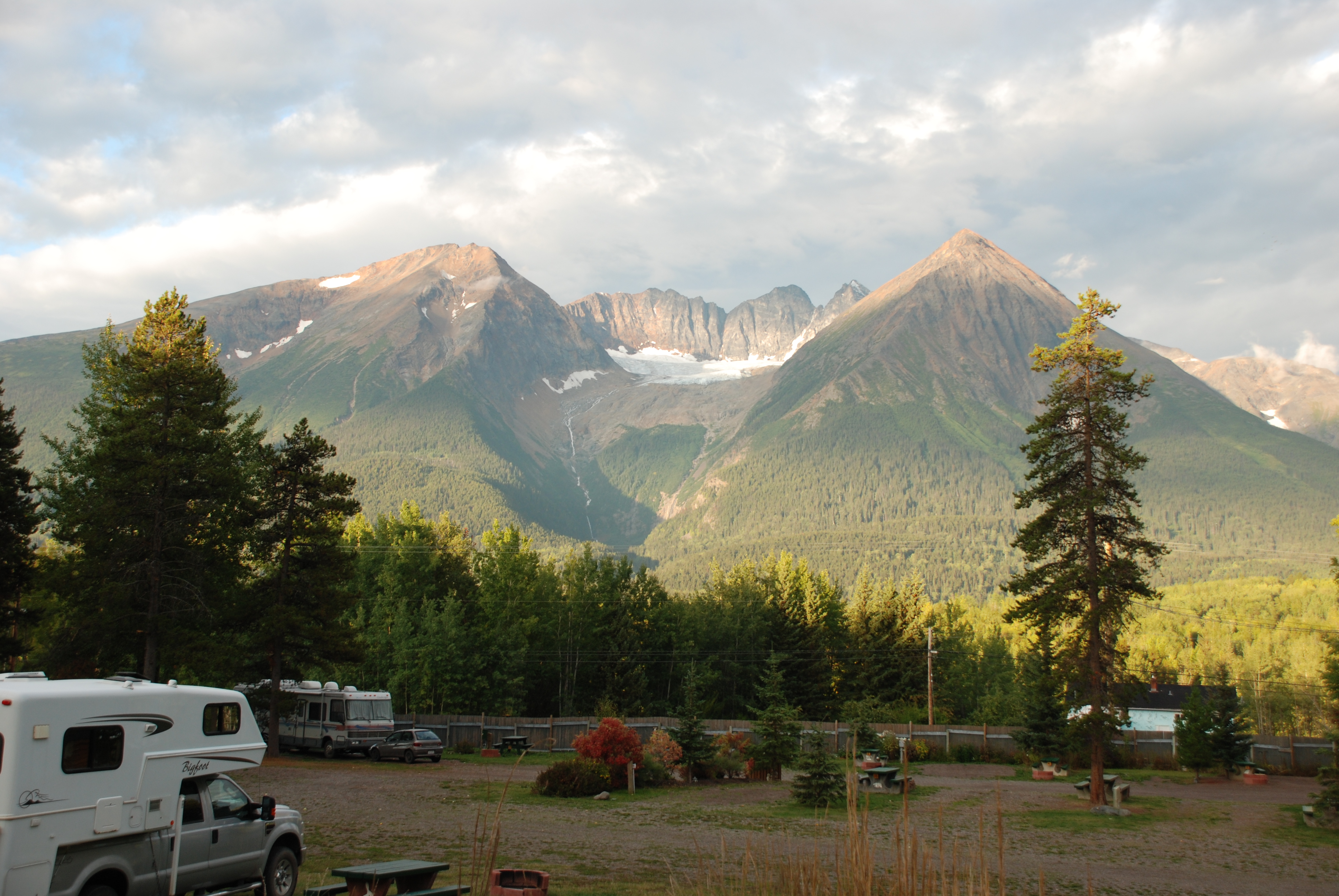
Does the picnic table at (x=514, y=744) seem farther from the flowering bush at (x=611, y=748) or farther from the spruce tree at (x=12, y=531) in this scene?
the spruce tree at (x=12, y=531)

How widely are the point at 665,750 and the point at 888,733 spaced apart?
1549cm

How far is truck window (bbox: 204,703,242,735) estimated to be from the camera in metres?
11.1

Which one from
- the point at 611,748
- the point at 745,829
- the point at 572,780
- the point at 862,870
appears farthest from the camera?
the point at 611,748

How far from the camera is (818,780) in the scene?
2195 cm

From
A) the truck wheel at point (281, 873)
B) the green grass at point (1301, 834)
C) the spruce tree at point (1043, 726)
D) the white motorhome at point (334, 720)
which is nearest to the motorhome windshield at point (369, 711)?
the white motorhome at point (334, 720)

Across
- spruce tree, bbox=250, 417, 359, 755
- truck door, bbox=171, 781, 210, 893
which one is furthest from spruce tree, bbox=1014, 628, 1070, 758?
truck door, bbox=171, 781, 210, 893

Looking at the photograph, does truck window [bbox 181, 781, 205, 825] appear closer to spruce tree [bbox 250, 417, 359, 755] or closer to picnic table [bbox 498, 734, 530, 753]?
spruce tree [bbox 250, 417, 359, 755]

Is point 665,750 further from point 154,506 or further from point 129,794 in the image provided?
point 129,794

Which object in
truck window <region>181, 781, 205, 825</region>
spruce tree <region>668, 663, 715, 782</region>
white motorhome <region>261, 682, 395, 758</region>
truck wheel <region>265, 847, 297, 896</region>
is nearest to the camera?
truck window <region>181, 781, 205, 825</region>

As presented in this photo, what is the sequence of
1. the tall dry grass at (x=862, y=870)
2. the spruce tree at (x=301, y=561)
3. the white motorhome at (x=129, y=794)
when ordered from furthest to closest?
the spruce tree at (x=301, y=561) → the white motorhome at (x=129, y=794) → the tall dry grass at (x=862, y=870)

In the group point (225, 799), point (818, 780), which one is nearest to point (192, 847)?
point (225, 799)

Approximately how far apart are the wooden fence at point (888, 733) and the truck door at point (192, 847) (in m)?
26.1

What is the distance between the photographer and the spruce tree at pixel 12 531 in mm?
26203

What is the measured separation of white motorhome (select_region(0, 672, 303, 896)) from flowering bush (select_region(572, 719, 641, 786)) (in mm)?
13988
